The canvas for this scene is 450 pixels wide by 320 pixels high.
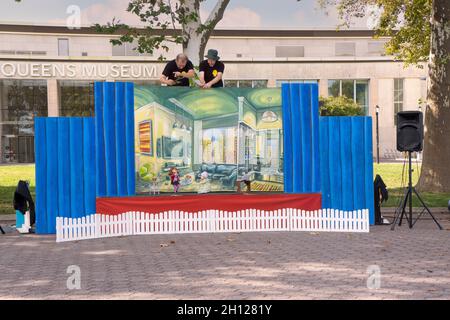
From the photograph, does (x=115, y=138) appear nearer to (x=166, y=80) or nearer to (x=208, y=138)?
(x=166, y=80)

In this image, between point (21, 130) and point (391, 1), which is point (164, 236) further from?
point (21, 130)

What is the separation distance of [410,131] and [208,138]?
4094mm

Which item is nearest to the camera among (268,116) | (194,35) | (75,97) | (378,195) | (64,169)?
(64,169)

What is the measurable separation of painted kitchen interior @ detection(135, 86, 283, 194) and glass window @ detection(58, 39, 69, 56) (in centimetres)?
5446

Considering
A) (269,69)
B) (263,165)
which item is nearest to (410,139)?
(263,165)

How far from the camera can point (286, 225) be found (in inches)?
475

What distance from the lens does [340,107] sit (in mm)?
58219

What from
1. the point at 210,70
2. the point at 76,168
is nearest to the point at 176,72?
the point at 210,70

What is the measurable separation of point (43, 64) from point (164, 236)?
50.9 meters

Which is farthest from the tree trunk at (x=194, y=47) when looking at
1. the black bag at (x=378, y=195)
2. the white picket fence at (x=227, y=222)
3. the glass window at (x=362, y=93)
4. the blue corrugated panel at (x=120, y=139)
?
Result: the glass window at (x=362, y=93)

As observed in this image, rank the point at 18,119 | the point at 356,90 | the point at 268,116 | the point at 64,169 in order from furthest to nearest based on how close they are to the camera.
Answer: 1. the point at 356,90
2. the point at 18,119
3. the point at 268,116
4. the point at 64,169

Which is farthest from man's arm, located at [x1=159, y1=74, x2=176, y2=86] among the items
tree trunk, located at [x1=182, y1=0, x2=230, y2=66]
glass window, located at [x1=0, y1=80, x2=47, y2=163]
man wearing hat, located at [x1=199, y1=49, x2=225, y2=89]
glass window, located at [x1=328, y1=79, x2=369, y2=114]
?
glass window, located at [x1=328, y1=79, x2=369, y2=114]

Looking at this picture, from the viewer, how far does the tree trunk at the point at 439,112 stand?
18.2 meters

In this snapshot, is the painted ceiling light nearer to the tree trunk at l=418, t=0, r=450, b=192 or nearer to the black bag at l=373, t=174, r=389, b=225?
the black bag at l=373, t=174, r=389, b=225
